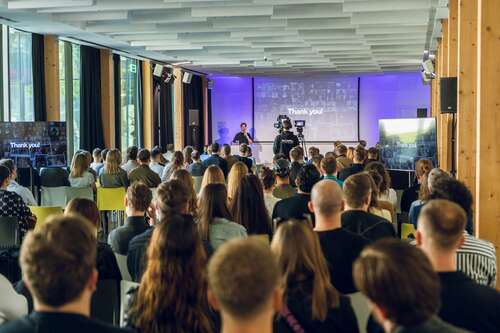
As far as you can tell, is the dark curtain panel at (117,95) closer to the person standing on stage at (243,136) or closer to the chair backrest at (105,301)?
the person standing on stage at (243,136)

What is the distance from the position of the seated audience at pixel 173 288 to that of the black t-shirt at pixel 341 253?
36.0 inches

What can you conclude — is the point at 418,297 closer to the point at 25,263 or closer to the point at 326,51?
the point at 25,263


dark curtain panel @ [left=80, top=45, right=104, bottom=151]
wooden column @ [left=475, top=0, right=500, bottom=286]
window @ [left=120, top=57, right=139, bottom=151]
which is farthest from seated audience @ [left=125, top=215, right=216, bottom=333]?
window @ [left=120, top=57, right=139, bottom=151]

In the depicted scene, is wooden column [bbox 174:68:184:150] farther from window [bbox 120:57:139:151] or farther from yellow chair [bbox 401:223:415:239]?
yellow chair [bbox 401:223:415:239]

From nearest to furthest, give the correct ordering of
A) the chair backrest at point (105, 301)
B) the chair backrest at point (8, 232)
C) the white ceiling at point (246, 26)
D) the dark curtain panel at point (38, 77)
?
the chair backrest at point (105, 301) < the chair backrest at point (8, 232) < the white ceiling at point (246, 26) < the dark curtain panel at point (38, 77)

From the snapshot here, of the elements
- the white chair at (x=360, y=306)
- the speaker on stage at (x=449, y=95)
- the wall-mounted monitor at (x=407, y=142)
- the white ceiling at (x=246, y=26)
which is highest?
the white ceiling at (x=246, y=26)

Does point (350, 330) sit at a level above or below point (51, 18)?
below

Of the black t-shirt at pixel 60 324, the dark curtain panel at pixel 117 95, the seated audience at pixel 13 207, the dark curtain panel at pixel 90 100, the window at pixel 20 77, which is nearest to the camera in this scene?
the black t-shirt at pixel 60 324

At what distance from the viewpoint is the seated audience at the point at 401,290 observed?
5.75ft

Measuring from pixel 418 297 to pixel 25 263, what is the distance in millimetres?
1101

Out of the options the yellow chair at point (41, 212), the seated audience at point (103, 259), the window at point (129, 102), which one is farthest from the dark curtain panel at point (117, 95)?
the seated audience at point (103, 259)

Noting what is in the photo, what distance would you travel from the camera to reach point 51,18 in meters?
10.5

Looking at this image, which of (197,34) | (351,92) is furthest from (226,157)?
(351,92)

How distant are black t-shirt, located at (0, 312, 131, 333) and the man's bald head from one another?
1.93 m
